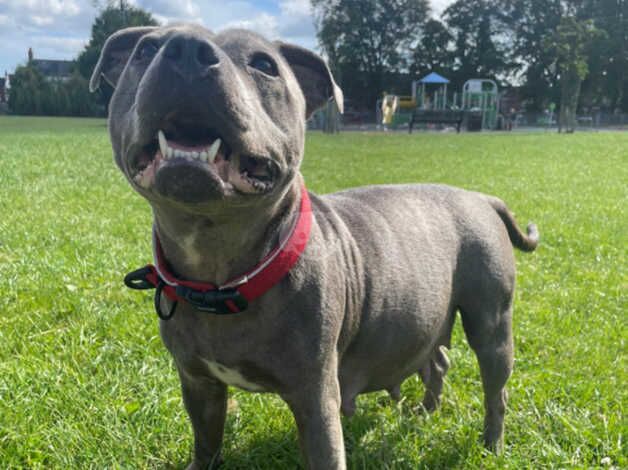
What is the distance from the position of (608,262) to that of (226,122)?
4.98m

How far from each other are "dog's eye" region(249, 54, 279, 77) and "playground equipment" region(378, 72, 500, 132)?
1202 inches

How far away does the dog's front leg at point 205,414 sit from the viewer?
7.93 feet

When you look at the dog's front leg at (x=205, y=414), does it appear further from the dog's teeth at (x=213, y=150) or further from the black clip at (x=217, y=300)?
the dog's teeth at (x=213, y=150)

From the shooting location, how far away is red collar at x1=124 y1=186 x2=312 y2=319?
1.94m

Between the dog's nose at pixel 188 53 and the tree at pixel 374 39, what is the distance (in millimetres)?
55495

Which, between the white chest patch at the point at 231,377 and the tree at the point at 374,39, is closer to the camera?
the white chest patch at the point at 231,377

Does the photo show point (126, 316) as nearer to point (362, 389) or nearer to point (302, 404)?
point (362, 389)

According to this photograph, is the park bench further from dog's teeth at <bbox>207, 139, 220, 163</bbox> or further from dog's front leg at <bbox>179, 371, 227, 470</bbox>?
dog's teeth at <bbox>207, 139, 220, 163</bbox>

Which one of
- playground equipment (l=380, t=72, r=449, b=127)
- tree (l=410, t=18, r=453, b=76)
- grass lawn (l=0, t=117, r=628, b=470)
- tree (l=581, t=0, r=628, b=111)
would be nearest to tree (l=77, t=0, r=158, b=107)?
playground equipment (l=380, t=72, r=449, b=127)

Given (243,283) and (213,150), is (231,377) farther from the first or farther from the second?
(213,150)

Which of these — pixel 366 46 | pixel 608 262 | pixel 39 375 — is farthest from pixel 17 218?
pixel 366 46

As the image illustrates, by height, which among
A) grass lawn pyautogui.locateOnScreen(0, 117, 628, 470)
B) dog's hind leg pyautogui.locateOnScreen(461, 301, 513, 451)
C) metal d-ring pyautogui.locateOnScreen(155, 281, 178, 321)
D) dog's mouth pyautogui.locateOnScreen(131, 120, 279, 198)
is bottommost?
grass lawn pyautogui.locateOnScreen(0, 117, 628, 470)

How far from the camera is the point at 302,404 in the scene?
6.71 ft

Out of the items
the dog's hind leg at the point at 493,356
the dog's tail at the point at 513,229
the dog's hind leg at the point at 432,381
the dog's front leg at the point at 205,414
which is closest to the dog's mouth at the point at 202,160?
the dog's front leg at the point at 205,414
